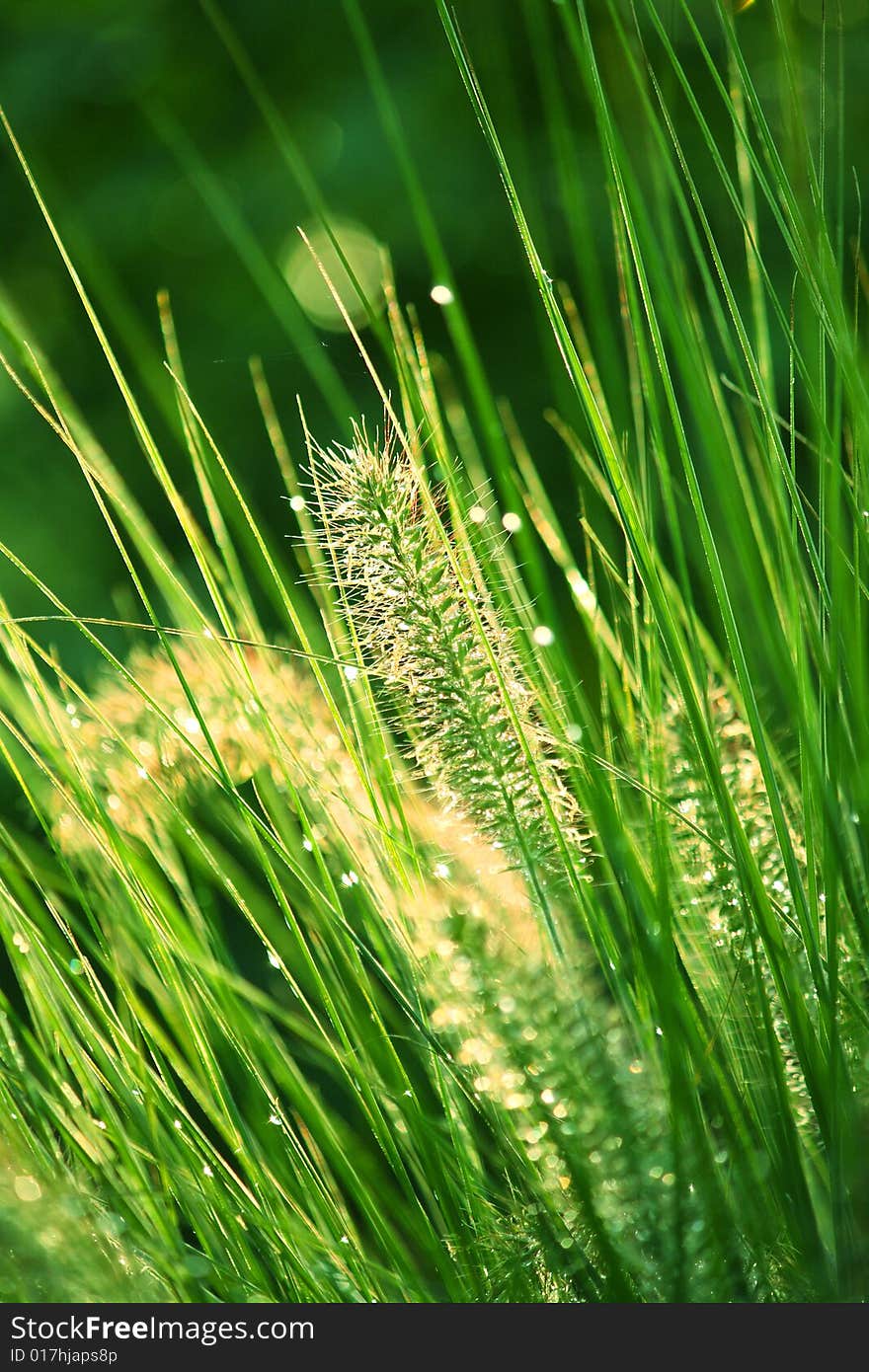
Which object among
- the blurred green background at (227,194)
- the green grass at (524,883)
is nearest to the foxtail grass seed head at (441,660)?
the green grass at (524,883)

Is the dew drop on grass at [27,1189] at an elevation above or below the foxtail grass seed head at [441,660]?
below

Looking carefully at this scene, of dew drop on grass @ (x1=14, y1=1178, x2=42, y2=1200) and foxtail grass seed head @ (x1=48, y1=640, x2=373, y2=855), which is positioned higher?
foxtail grass seed head @ (x1=48, y1=640, x2=373, y2=855)

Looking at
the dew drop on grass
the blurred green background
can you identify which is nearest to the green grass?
the dew drop on grass

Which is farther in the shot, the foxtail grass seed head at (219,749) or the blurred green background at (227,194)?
the blurred green background at (227,194)

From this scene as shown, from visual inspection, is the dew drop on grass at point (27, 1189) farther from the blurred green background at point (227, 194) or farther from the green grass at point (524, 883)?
the blurred green background at point (227, 194)

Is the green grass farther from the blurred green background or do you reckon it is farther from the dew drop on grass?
the blurred green background

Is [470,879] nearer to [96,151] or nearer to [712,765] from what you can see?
[712,765]

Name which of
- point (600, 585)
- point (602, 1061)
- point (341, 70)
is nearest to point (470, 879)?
point (602, 1061)
